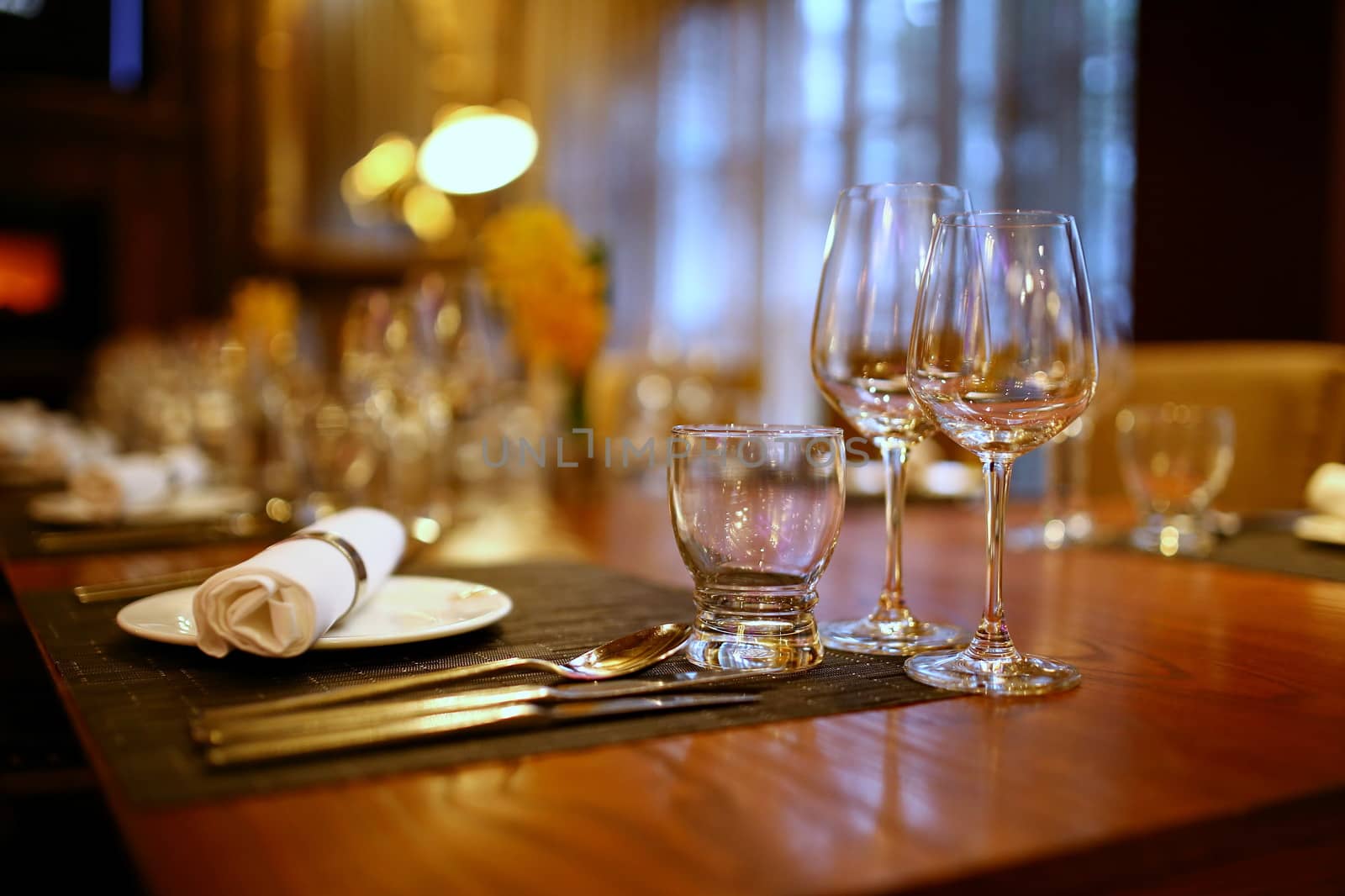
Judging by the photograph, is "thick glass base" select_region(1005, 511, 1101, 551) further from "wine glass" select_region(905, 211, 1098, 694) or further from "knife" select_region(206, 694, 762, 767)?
"knife" select_region(206, 694, 762, 767)

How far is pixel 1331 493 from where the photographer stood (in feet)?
3.75

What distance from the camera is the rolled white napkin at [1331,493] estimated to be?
1135 millimetres

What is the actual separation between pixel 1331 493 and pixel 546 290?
1.07m

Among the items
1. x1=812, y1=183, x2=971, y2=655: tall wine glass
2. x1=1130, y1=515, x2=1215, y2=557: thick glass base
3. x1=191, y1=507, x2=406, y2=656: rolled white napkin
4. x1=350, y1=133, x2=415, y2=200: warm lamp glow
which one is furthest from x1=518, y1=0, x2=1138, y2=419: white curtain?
x1=191, y1=507, x2=406, y2=656: rolled white napkin

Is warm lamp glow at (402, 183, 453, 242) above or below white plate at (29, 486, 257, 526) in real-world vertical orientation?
above

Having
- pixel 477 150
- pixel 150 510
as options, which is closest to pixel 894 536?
pixel 150 510

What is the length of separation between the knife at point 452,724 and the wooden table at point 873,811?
0.11 ft

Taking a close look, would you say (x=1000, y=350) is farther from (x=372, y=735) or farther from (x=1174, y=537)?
(x=1174, y=537)

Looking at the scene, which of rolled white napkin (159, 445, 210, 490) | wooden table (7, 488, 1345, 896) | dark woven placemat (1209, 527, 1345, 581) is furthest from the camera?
rolled white napkin (159, 445, 210, 490)

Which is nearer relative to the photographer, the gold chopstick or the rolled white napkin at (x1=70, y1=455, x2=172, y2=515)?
the gold chopstick

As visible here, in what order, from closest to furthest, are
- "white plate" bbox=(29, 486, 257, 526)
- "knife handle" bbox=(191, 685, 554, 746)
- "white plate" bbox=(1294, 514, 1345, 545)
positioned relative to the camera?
"knife handle" bbox=(191, 685, 554, 746)
"white plate" bbox=(1294, 514, 1345, 545)
"white plate" bbox=(29, 486, 257, 526)

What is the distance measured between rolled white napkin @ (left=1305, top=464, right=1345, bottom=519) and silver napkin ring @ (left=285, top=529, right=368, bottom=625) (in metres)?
0.90

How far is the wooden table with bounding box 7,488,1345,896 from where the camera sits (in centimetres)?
39

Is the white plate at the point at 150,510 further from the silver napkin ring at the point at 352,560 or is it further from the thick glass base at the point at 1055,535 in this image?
the thick glass base at the point at 1055,535
